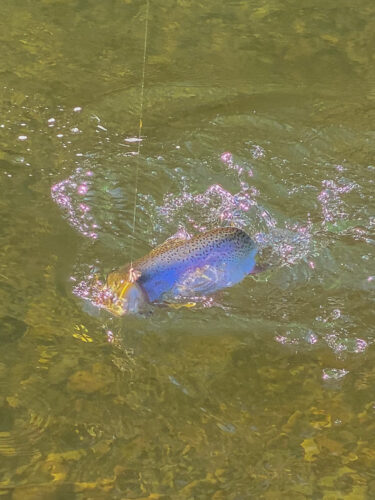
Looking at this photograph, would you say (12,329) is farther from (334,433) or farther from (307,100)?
(307,100)

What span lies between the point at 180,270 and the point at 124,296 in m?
0.26

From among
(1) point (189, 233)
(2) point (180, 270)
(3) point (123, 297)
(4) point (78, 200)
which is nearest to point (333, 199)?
(1) point (189, 233)

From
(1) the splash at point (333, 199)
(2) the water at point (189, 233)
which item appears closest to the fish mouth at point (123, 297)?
(2) the water at point (189, 233)

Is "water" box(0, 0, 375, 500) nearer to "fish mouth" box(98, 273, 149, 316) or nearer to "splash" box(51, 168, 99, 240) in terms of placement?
"splash" box(51, 168, 99, 240)

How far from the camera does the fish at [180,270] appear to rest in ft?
10.8

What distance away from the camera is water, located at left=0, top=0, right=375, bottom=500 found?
3146 millimetres

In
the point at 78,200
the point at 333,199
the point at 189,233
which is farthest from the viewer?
the point at 333,199

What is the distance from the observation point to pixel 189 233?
4430 mm

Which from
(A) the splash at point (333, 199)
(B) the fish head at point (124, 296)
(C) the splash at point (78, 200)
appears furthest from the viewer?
(A) the splash at point (333, 199)

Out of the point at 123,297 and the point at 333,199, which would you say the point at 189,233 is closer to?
the point at 333,199

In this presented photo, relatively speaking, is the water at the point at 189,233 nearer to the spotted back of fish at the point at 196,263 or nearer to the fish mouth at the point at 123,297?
the fish mouth at the point at 123,297

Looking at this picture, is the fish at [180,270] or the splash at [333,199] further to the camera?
the splash at [333,199]

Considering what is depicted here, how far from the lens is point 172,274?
332 cm

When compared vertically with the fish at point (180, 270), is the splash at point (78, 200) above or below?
above
